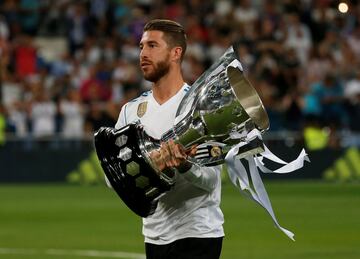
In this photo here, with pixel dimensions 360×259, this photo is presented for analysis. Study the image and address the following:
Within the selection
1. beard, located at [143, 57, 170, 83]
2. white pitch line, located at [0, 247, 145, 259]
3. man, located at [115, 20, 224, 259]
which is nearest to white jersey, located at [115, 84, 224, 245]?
man, located at [115, 20, 224, 259]

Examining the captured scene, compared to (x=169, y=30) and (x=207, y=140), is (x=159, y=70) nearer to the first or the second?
(x=169, y=30)

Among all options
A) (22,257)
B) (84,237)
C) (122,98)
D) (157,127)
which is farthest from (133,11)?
(157,127)

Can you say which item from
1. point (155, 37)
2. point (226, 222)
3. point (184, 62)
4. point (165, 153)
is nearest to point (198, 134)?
point (165, 153)

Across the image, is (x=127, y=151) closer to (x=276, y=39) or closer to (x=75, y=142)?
(x=75, y=142)

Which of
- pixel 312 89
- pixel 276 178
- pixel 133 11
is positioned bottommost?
pixel 276 178

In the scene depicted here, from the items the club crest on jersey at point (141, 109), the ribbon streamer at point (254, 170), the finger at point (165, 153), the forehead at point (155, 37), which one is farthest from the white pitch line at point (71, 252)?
the finger at point (165, 153)

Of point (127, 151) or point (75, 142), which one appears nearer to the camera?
point (127, 151)

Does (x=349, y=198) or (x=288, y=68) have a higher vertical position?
(x=288, y=68)

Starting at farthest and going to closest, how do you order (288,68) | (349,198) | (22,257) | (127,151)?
(288,68)
(349,198)
(22,257)
(127,151)

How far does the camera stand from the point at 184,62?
23734 millimetres

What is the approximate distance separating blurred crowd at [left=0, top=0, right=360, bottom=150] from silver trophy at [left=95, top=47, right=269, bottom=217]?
53.6 ft

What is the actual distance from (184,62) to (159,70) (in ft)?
57.4

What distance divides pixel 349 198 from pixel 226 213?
11.0 ft

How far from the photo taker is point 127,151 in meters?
5.80
